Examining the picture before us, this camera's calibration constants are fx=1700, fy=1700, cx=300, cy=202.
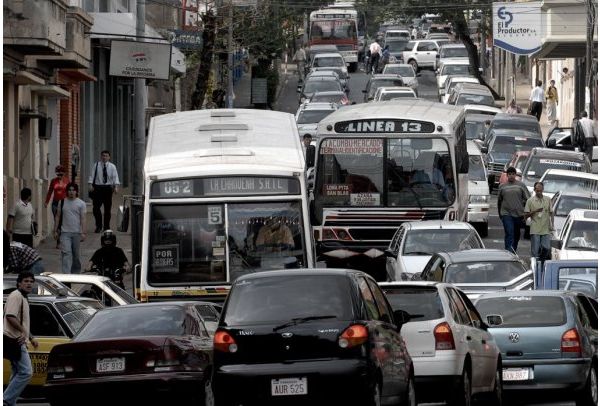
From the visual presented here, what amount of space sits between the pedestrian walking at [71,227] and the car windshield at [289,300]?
14.2m

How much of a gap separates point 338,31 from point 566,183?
5364 centimetres

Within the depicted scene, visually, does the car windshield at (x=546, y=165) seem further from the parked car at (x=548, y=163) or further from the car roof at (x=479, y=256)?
the car roof at (x=479, y=256)

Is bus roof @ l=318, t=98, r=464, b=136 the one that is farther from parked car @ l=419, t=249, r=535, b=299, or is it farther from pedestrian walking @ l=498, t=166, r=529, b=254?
parked car @ l=419, t=249, r=535, b=299

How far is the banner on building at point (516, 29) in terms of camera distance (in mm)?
55906

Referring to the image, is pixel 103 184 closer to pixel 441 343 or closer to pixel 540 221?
pixel 540 221

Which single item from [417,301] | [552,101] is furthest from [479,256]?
[552,101]

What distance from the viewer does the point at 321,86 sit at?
69.3m

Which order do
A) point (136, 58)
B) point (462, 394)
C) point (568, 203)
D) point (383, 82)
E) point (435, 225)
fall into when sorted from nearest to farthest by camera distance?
1. point (462, 394)
2. point (435, 225)
3. point (136, 58)
4. point (568, 203)
5. point (383, 82)

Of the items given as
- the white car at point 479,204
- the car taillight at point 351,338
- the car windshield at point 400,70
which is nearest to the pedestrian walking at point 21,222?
the white car at point 479,204

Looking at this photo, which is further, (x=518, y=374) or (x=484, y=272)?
(x=484, y=272)

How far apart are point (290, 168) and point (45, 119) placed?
52.2 ft

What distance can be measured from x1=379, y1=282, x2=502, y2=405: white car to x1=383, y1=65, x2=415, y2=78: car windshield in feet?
191

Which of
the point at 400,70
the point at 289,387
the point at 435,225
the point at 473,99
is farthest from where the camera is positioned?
the point at 400,70

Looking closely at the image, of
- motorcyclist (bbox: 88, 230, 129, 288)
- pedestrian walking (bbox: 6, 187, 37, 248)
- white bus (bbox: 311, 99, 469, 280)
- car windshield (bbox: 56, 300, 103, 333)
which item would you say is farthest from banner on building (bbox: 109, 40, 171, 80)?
car windshield (bbox: 56, 300, 103, 333)
